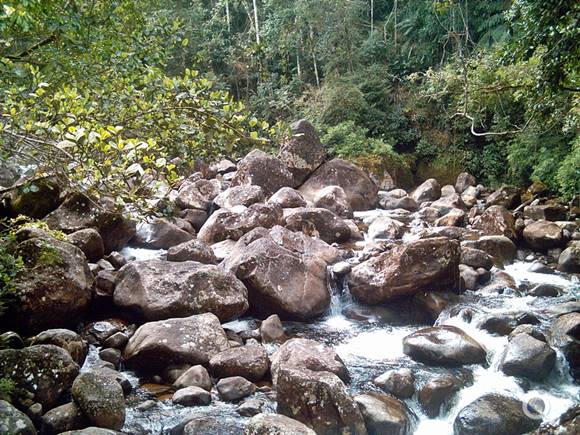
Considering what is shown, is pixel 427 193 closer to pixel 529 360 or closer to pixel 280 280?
pixel 280 280

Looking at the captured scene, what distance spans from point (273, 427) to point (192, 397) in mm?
1470

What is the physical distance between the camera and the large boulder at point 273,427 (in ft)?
14.9

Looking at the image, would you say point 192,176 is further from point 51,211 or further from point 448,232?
point 448,232

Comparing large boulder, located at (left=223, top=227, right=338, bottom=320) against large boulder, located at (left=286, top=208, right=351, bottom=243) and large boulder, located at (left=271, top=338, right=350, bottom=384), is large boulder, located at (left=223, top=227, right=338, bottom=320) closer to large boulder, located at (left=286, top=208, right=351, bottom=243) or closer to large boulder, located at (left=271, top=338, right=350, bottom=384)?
large boulder, located at (left=271, top=338, right=350, bottom=384)

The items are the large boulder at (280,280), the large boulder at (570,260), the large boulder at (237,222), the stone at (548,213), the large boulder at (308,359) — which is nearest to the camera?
the large boulder at (308,359)

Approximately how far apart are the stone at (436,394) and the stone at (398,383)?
15 centimetres

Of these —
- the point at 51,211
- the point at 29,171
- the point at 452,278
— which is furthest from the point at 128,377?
the point at 452,278

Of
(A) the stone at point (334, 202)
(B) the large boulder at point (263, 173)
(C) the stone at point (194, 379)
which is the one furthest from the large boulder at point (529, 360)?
(B) the large boulder at point (263, 173)

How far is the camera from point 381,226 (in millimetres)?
12742

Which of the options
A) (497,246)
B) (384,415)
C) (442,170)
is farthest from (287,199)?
(442,170)

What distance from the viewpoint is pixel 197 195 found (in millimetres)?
13648

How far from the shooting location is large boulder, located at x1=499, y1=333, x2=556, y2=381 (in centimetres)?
628

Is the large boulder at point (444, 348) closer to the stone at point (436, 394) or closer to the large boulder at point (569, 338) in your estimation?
the stone at point (436, 394)

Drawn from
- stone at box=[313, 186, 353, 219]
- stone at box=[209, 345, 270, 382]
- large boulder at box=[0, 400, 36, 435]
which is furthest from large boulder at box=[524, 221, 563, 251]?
large boulder at box=[0, 400, 36, 435]
